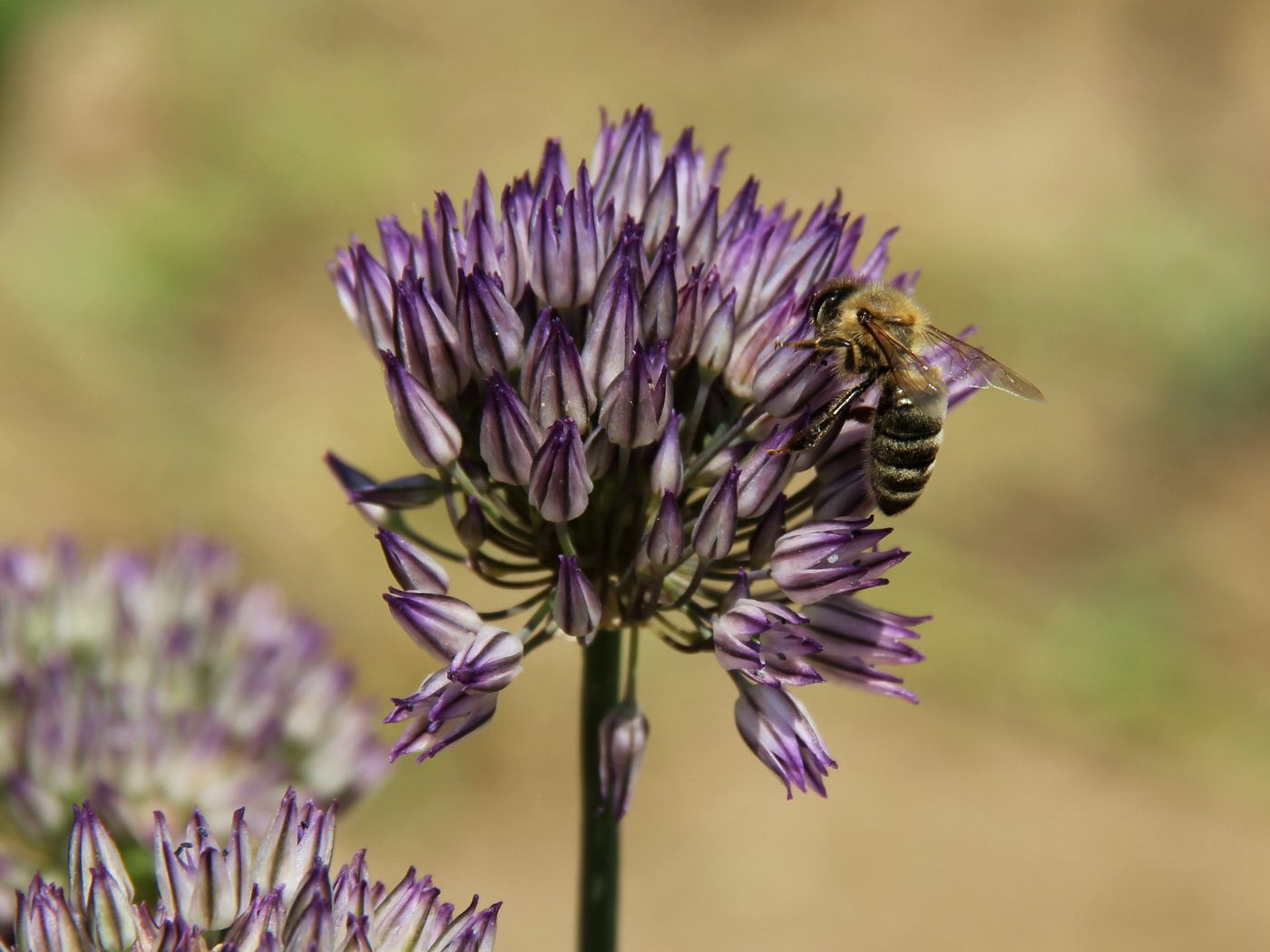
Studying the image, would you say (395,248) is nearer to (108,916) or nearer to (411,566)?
(411,566)

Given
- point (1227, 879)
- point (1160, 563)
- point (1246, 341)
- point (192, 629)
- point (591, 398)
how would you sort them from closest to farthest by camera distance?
point (591, 398) → point (192, 629) → point (1227, 879) → point (1160, 563) → point (1246, 341)

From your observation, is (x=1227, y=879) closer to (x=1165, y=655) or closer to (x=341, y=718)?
(x=1165, y=655)

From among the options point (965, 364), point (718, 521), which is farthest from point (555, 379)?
point (965, 364)

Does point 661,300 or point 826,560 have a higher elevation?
point 661,300

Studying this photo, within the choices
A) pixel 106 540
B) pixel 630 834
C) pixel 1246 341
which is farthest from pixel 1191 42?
pixel 106 540

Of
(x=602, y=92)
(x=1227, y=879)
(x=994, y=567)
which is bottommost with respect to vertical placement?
(x=1227, y=879)

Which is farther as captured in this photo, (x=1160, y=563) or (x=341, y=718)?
(x=1160, y=563)
